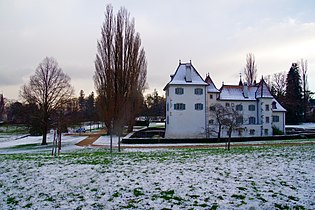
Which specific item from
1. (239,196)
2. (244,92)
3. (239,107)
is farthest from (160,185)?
(244,92)

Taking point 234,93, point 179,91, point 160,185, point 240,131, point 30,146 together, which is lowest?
point 30,146

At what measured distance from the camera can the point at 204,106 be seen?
32.5 metres

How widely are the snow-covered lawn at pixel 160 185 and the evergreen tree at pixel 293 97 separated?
4771cm

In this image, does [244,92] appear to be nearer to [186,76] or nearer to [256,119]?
[256,119]

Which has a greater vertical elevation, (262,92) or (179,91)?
(262,92)

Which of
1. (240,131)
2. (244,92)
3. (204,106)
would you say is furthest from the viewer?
(244,92)

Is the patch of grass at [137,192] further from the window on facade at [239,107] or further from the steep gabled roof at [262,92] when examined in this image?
the steep gabled roof at [262,92]

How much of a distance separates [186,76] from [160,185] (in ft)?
87.1

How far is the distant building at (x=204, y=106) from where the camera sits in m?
31.9

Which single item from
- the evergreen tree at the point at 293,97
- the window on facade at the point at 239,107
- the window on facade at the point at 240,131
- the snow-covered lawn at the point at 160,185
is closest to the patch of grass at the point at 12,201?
the snow-covered lawn at the point at 160,185

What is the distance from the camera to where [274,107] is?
123 feet

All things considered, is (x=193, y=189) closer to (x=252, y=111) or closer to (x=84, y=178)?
(x=84, y=178)

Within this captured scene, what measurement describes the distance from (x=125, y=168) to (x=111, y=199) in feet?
9.34

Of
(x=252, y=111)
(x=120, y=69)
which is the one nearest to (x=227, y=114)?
(x=252, y=111)
